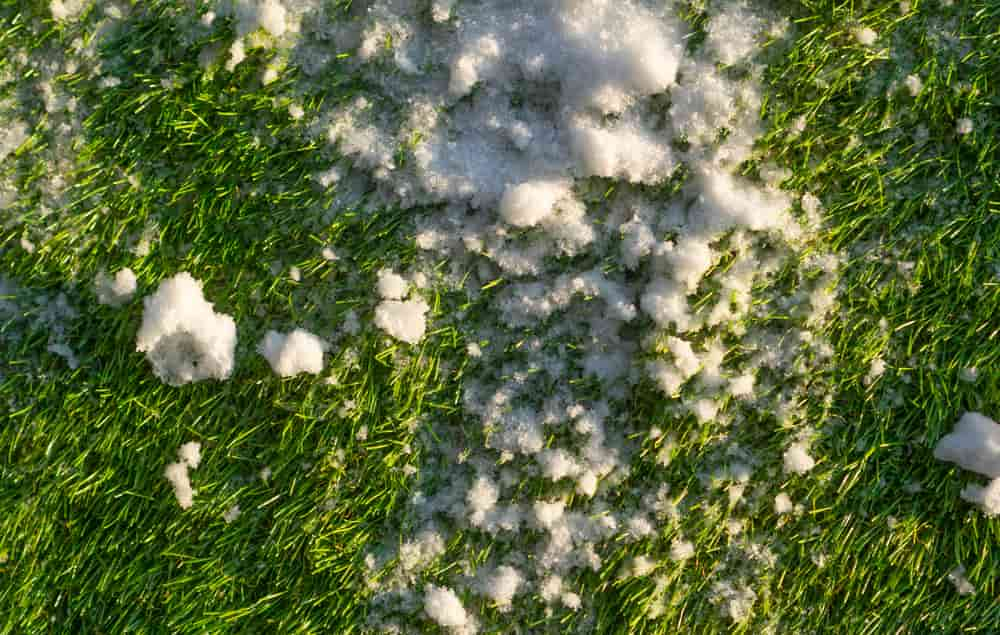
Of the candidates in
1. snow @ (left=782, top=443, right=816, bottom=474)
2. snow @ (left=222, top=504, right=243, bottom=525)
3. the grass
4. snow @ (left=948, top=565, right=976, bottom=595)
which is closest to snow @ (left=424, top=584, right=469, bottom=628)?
the grass

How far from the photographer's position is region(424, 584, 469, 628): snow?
1.80m

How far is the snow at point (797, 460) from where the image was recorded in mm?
1791

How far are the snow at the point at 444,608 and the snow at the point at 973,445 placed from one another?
1.18 meters

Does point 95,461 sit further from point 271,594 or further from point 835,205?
point 835,205

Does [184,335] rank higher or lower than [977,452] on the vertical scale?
lower

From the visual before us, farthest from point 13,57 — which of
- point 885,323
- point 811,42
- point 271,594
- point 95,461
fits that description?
point 885,323

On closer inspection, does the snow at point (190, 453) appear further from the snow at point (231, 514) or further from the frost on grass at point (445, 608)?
the frost on grass at point (445, 608)

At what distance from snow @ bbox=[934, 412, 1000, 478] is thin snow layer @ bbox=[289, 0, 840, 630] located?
0.32m

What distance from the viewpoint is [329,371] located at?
186 cm

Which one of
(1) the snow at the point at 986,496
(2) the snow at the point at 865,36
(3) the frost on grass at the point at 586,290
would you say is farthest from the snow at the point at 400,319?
(1) the snow at the point at 986,496

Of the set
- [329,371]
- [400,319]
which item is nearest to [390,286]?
[400,319]

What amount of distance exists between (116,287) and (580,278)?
3.68ft

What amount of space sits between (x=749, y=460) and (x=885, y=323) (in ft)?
1.51

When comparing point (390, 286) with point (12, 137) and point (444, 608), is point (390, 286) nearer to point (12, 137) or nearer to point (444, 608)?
point (444, 608)
